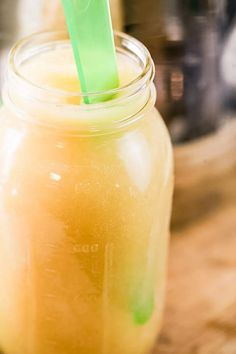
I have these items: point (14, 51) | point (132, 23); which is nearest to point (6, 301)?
point (14, 51)

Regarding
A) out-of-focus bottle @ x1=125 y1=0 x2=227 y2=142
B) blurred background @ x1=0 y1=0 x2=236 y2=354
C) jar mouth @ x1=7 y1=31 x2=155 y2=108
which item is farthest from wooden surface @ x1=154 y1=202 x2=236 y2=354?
jar mouth @ x1=7 y1=31 x2=155 y2=108

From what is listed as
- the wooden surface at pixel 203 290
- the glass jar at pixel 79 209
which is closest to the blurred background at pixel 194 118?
the wooden surface at pixel 203 290

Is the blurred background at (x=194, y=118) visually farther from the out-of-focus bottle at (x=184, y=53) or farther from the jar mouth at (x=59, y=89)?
the jar mouth at (x=59, y=89)

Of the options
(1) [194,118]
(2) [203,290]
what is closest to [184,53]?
(1) [194,118]

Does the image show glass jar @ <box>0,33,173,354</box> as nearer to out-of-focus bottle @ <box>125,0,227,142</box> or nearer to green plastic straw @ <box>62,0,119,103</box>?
green plastic straw @ <box>62,0,119,103</box>

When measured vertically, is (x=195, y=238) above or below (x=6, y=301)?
below

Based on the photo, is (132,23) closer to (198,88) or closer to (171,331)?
(198,88)

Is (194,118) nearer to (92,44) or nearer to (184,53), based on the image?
(184,53)
